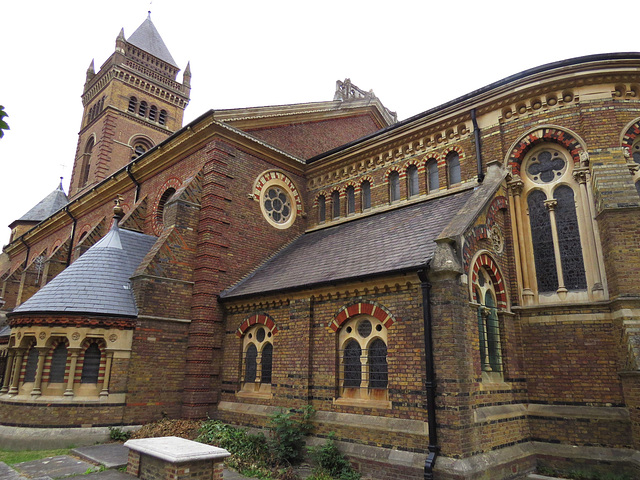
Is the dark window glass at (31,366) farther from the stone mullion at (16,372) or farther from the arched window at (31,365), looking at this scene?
the stone mullion at (16,372)

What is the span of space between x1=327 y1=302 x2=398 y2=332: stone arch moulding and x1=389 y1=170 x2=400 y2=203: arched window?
18.9ft

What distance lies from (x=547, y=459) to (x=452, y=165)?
8348 mm

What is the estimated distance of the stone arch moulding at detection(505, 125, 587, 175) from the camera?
38.8 feet

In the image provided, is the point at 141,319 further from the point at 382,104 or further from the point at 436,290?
the point at 382,104

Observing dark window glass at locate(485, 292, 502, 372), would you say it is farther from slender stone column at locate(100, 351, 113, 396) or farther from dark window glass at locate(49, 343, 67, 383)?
dark window glass at locate(49, 343, 67, 383)

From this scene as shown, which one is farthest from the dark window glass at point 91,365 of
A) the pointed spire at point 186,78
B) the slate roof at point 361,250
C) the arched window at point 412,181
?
the pointed spire at point 186,78

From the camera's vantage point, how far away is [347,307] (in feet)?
37.1

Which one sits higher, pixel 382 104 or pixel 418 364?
pixel 382 104

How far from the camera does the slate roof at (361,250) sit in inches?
436

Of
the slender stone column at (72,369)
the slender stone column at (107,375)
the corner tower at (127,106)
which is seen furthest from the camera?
the corner tower at (127,106)

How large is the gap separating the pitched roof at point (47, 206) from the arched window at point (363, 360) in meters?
35.5

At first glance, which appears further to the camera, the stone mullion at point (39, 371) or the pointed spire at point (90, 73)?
the pointed spire at point (90, 73)


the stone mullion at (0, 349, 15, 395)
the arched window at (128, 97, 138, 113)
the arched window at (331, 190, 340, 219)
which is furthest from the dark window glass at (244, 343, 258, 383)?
the arched window at (128, 97, 138, 113)

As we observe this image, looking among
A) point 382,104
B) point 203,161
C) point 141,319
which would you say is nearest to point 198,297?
point 141,319
